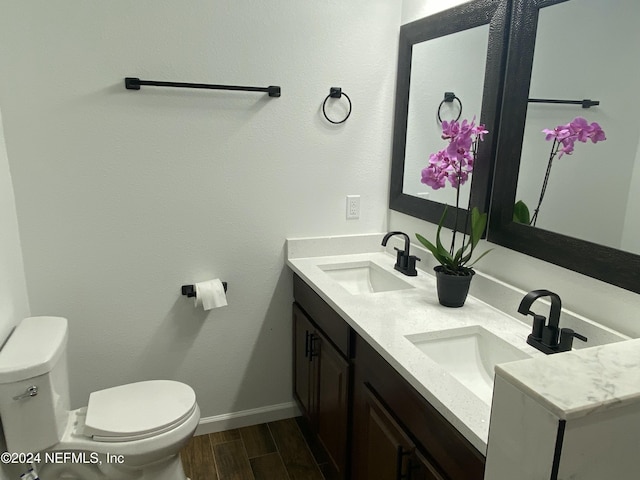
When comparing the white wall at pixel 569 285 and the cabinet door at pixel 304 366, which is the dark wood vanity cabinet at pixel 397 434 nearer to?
the cabinet door at pixel 304 366

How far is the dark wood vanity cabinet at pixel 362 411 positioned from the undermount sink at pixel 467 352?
0.62 feet

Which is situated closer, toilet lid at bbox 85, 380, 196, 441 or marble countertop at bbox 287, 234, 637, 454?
marble countertop at bbox 287, 234, 637, 454

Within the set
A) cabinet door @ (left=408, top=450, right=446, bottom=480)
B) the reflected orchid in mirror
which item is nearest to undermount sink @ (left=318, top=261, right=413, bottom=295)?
the reflected orchid in mirror

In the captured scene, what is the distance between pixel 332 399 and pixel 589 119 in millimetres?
1317

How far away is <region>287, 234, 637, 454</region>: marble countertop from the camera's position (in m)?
1.05

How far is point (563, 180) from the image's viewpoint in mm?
1453

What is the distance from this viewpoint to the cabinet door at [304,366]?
6.91 feet

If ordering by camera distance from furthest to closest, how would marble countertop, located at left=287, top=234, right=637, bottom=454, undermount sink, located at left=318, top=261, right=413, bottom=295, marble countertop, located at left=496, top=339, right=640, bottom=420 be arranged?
undermount sink, located at left=318, top=261, right=413, bottom=295, marble countertop, located at left=287, top=234, right=637, bottom=454, marble countertop, located at left=496, top=339, right=640, bottom=420

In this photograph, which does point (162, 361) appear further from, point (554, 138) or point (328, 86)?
point (554, 138)

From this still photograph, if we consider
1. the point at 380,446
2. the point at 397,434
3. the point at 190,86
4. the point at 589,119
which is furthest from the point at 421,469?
the point at 190,86

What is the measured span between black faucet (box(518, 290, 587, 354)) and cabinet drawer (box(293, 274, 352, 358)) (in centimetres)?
60

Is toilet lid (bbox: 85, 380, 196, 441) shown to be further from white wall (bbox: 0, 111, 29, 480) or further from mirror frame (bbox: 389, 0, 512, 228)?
mirror frame (bbox: 389, 0, 512, 228)

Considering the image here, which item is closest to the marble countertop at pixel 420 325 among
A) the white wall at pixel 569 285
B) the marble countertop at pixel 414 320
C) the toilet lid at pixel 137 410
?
the marble countertop at pixel 414 320

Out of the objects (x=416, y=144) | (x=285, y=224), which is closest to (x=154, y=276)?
(x=285, y=224)
